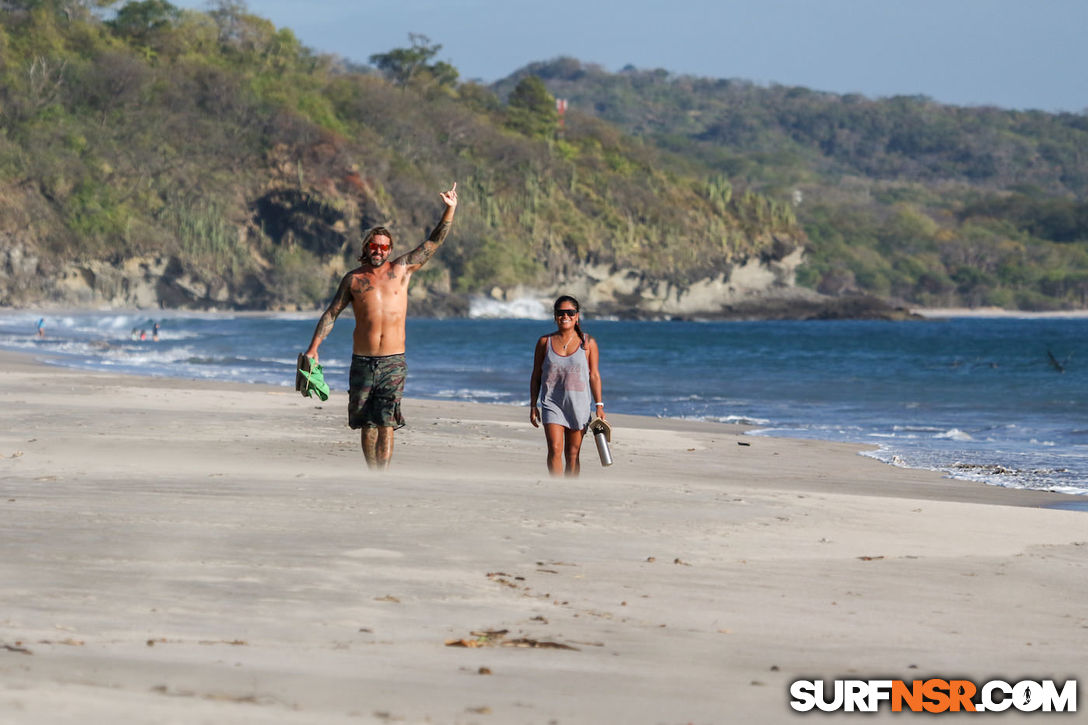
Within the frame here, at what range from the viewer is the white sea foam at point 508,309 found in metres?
105

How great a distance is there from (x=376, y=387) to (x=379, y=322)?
0.42 meters

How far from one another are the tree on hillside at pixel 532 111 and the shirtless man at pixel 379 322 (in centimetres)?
12079

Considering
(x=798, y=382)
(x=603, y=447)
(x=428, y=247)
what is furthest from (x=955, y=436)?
(x=798, y=382)

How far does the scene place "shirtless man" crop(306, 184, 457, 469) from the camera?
8102 mm

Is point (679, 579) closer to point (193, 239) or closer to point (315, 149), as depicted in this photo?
point (193, 239)

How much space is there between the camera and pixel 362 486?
24.8ft

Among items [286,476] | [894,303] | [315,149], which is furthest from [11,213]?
[894,303]

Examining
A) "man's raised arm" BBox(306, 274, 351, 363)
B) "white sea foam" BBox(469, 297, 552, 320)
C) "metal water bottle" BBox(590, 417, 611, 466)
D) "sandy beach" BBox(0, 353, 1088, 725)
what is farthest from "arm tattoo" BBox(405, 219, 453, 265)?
"white sea foam" BBox(469, 297, 552, 320)

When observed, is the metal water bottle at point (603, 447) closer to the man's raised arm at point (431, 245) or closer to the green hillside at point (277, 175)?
the man's raised arm at point (431, 245)

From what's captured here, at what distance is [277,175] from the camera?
99250 millimetres

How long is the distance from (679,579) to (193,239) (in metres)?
91.1

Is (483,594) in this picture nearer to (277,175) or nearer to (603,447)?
(603,447)

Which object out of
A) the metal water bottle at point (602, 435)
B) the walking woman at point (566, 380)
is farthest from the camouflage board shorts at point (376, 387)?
the metal water bottle at point (602, 435)

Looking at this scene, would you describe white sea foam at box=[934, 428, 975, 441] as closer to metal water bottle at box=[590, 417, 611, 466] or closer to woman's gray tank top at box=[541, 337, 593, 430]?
metal water bottle at box=[590, 417, 611, 466]
